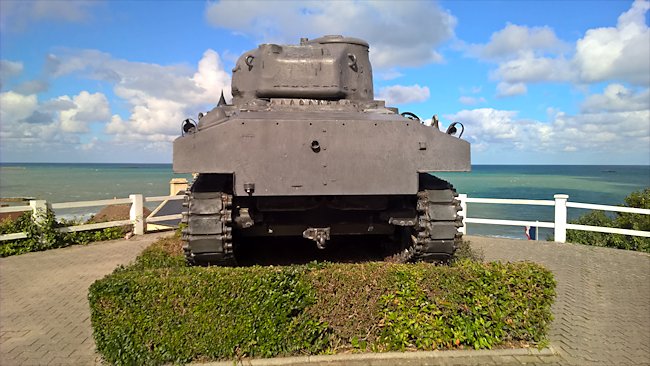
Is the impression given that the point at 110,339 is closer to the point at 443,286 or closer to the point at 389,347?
the point at 389,347

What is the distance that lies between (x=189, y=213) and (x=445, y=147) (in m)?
3.08

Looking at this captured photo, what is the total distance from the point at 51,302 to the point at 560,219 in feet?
34.0

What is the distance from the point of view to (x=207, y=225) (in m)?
5.93

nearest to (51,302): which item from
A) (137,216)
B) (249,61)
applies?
(249,61)

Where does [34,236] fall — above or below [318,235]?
below

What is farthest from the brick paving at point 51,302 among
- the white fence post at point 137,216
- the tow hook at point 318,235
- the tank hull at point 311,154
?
the tow hook at point 318,235

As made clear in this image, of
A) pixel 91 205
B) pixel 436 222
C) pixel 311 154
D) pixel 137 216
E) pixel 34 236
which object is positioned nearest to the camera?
pixel 311 154

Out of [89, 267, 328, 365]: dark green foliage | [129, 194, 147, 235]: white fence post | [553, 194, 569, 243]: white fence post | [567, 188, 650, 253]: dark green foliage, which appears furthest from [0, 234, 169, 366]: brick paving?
[567, 188, 650, 253]: dark green foliage

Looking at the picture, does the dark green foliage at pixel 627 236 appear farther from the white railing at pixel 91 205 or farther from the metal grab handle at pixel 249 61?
the white railing at pixel 91 205

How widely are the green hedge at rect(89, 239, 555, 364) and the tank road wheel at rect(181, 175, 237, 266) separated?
0.86 metres

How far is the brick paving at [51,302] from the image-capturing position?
5.16m

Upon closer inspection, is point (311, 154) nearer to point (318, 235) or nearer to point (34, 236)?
point (318, 235)

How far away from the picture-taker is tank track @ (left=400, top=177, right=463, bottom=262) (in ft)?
20.3

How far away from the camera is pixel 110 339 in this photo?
4539 mm
